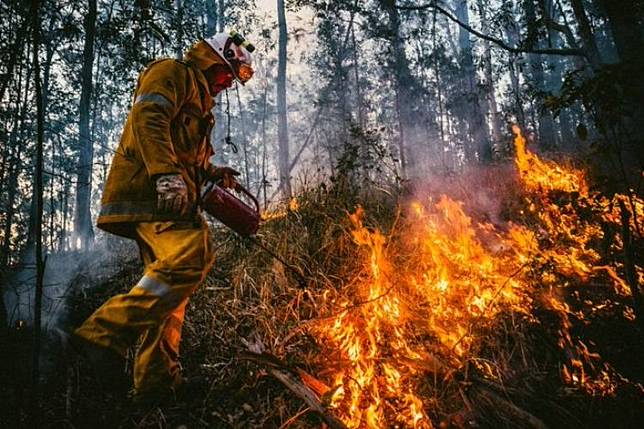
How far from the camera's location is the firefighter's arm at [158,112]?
92.5 inches

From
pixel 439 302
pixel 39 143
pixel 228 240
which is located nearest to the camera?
pixel 39 143

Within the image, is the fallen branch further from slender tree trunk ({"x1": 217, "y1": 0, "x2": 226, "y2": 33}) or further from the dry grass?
slender tree trunk ({"x1": 217, "y1": 0, "x2": 226, "y2": 33})

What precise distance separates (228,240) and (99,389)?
8.37 ft

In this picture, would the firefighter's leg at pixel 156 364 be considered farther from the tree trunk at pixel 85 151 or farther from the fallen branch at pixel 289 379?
the tree trunk at pixel 85 151

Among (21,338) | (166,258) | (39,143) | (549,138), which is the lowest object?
(21,338)

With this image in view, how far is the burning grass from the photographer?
2.29 metres

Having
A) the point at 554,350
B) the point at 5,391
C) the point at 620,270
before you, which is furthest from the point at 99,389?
the point at 620,270

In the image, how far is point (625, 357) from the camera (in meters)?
2.41

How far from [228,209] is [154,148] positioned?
713 millimetres

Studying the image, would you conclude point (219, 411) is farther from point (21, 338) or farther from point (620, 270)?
point (620, 270)

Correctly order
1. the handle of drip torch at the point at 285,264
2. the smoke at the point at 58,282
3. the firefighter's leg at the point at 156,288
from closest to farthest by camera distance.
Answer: the firefighter's leg at the point at 156,288, the handle of drip torch at the point at 285,264, the smoke at the point at 58,282

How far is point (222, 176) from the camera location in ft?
10.1

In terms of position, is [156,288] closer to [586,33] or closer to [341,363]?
[341,363]

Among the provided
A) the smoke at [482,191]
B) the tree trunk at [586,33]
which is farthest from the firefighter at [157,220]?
the smoke at [482,191]
